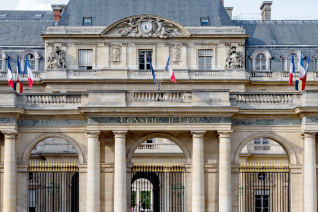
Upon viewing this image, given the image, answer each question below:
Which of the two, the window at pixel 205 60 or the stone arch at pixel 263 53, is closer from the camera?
the window at pixel 205 60

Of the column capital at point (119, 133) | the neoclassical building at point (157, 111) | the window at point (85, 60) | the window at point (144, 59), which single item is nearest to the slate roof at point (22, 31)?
the neoclassical building at point (157, 111)

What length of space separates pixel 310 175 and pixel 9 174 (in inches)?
539

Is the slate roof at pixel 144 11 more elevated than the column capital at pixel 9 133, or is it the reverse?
the slate roof at pixel 144 11

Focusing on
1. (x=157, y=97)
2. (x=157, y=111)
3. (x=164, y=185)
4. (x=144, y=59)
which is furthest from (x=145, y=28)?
(x=157, y=111)

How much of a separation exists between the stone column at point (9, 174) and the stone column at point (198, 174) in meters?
8.16

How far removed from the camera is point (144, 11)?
44.8 meters

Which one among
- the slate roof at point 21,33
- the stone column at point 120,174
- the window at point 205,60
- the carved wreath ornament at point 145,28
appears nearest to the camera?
the stone column at point 120,174

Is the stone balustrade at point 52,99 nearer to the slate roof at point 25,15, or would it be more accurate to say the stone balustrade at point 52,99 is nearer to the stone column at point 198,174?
the stone column at point 198,174

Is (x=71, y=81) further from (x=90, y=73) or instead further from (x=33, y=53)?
(x=33, y=53)

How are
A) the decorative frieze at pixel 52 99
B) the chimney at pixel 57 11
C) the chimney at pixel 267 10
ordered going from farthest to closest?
the chimney at pixel 267 10 → the chimney at pixel 57 11 → the decorative frieze at pixel 52 99

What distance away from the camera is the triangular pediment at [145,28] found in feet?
141

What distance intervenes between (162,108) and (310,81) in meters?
15.9

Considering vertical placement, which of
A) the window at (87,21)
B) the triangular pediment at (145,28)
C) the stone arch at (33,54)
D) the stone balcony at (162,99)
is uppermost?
the window at (87,21)

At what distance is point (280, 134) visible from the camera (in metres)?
31.9
